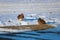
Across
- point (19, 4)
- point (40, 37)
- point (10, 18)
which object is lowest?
point (40, 37)

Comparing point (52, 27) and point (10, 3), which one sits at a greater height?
point (10, 3)

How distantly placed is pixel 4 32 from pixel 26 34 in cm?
22

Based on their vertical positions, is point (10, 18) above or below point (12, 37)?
above

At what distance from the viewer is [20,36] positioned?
5.06 ft

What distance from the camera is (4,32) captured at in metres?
1.56

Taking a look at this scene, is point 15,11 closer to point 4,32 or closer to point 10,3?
point 10,3

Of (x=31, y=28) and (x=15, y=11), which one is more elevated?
(x=15, y=11)

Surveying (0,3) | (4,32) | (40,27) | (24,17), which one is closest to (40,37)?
(40,27)

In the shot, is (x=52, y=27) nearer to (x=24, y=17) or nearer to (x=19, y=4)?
(x=24, y=17)

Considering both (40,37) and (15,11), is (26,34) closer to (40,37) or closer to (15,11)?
(40,37)

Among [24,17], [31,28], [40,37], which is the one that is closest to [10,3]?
[24,17]

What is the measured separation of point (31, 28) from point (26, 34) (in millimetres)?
78

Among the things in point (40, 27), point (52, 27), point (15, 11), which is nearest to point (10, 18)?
point (15, 11)

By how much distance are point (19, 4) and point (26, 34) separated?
0.31 meters
